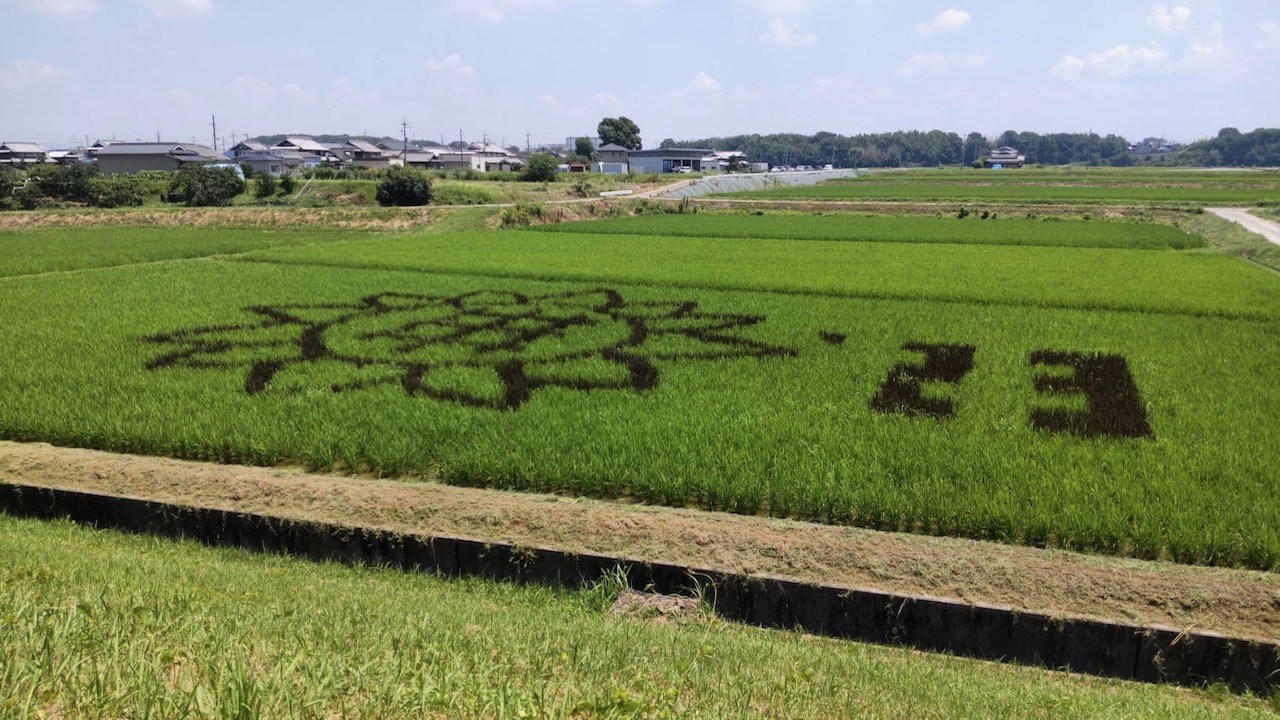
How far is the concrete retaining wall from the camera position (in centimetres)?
494

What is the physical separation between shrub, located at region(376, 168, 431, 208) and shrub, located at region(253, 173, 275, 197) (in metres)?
8.44

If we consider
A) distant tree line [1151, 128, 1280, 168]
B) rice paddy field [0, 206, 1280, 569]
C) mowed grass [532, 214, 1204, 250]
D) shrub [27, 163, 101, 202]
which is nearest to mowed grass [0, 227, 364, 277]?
rice paddy field [0, 206, 1280, 569]

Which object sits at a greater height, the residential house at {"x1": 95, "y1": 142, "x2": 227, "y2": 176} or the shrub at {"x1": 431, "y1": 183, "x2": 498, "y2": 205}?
the residential house at {"x1": 95, "y1": 142, "x2": 227, "y2": 176}

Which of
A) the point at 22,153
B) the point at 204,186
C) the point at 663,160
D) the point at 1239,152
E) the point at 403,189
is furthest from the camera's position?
the point at 1239,152

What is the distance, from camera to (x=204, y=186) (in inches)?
1740

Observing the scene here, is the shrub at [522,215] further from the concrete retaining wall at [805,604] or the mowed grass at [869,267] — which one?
the concrete retaining wall at [805,604]

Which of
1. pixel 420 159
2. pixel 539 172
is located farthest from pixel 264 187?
pixel 420 159

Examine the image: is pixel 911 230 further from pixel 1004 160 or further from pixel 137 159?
pixel 1004 160

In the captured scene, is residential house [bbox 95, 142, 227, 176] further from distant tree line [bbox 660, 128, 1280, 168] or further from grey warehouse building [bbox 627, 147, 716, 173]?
distant tree line [bbox 660, 128, 1280, 168]

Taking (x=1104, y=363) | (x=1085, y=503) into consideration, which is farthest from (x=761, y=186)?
(x=1085, y=503)

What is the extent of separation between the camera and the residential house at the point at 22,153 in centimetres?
8362

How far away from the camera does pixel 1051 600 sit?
518 cm

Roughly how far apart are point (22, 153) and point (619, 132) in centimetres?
7205

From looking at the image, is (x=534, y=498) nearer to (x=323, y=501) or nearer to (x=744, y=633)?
(x=323, y=501)
